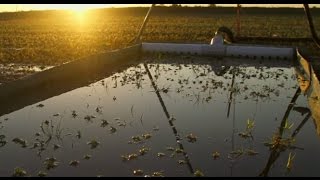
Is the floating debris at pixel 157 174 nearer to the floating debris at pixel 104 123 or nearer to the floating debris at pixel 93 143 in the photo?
the floating debris at pixel 93 143

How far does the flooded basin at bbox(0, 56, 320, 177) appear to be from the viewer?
424 centimetres

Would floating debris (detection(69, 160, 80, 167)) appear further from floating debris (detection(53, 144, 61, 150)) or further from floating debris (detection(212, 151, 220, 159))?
floating debris (detection(212, 151, 220, 159))

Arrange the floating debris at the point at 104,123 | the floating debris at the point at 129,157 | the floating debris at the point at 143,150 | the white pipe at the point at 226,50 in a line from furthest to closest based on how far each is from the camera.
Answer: the white pipe at the point at 226,50, the floating debris at the point at 104,123, the floating debris at the point at 143,150, the floating debris at the point at 129,157

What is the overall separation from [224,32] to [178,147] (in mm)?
10268

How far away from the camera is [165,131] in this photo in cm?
542

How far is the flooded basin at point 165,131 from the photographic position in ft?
13.9

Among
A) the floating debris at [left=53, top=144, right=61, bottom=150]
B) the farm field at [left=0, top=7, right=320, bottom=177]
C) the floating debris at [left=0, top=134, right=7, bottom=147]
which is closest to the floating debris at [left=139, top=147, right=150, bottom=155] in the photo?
the farm field at [left=0, top=7, right=320, bottom=177]

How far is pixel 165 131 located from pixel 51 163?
5.35ft

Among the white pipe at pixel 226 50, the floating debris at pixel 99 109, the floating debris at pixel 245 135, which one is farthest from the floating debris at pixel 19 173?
the white pipe at pixel 226 50

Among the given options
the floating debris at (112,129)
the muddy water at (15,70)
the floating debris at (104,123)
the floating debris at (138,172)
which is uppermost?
the muddy water at (15,70)

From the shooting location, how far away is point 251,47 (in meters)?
12.9

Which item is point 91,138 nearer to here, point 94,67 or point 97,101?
point 97,101

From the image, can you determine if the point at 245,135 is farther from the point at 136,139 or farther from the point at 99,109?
the point at 99,109

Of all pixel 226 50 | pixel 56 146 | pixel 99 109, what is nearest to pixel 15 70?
pixel 99 109
